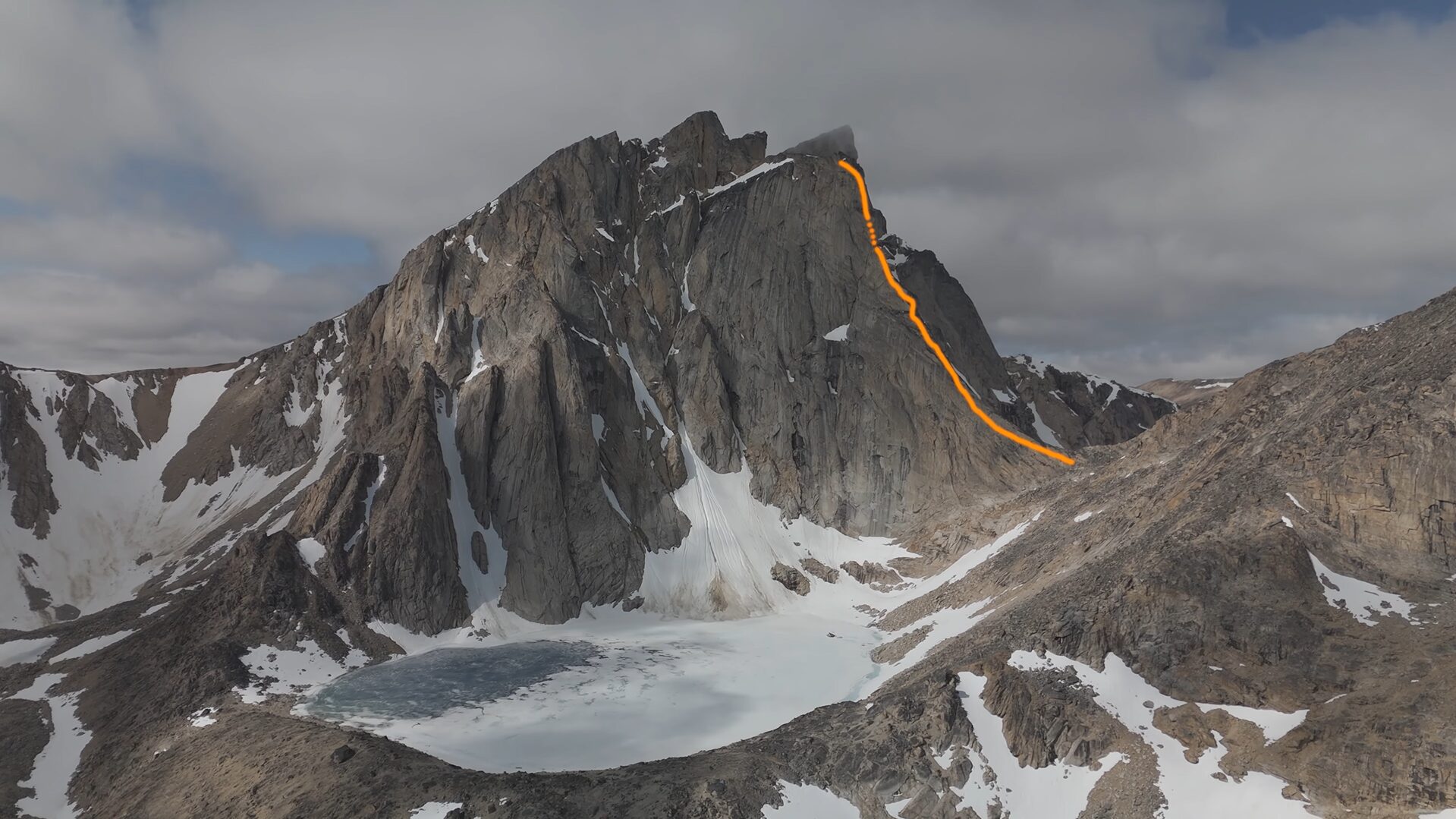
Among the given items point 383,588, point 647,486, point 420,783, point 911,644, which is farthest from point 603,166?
point 420,783

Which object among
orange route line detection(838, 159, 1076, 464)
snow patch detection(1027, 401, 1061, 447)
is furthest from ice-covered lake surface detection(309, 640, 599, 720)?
snow patch detection(1027, 401, 1061, 447)

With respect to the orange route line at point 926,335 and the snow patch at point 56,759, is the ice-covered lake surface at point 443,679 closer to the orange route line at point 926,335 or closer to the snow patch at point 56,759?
the snow patch at point 56,759

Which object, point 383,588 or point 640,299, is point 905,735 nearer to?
point 383,588

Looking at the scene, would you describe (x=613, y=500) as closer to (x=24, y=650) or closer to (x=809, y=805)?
(x=24, y=650)

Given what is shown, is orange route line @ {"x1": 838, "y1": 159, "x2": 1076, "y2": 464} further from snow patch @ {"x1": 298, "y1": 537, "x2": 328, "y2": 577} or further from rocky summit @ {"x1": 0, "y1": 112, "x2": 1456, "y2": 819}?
snow patch @ {"x1": 298, "y1": 537, "x2": 328, "y2": 577}

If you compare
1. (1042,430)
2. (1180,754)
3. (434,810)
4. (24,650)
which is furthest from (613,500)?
(1042,430)
